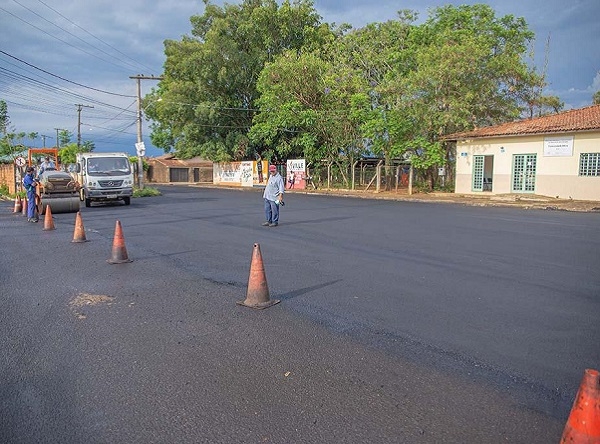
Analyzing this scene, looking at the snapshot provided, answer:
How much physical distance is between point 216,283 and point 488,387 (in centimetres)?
425

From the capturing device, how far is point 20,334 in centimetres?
493

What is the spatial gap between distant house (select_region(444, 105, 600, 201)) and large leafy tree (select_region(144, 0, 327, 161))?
702 inches

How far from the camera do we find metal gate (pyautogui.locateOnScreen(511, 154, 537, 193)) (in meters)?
26.1

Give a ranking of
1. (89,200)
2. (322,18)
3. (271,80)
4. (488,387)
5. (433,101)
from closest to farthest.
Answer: (488,387) → (89,200) → (433,101) → (271,80) → (322,18)

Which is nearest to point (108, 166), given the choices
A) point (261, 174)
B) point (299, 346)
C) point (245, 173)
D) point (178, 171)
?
point (299, 346)

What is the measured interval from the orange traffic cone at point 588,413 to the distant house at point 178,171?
6659cm

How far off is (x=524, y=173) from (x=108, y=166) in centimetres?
2220

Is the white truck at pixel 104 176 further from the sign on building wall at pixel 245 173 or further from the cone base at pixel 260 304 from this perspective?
the sign on building wall at pixel 245 173

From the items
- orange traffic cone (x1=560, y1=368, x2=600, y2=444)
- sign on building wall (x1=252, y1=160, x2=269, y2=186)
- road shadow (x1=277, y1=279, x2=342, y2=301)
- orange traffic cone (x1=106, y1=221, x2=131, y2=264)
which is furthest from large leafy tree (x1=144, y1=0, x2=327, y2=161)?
orange traffic cone (x1=560, y1=368, x2=600, y2=444)

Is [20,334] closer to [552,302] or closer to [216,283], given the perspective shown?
[216,283]

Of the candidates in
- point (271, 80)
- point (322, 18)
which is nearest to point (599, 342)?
point (271, 80)

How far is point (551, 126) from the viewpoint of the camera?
25.2 meters

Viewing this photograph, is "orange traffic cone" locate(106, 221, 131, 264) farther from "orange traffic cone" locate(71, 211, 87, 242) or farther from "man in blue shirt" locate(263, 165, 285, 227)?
"man in blue shirt" locate(263, 165, 285, 227)

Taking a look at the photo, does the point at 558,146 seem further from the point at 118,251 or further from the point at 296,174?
the point at 118,251
